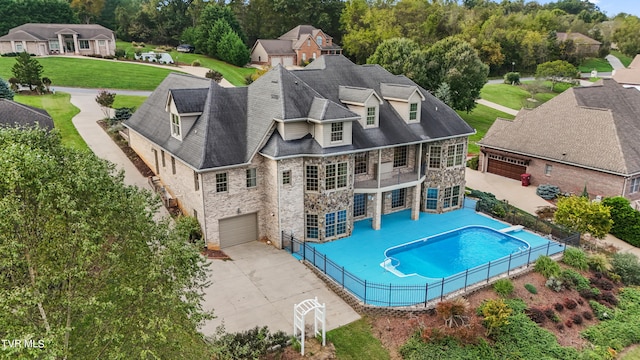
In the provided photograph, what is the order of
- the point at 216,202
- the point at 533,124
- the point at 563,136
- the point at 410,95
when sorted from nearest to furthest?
the point at 216,202
the point at 410,95
the point at 563,136
the point at 533,124

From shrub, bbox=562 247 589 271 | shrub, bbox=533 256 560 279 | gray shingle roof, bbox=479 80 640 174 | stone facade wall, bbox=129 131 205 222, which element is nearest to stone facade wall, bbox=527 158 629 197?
gray shingle roof, bbox=479 80 640 174

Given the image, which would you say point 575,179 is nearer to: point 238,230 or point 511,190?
point 511,190

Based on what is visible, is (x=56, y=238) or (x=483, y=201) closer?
(x=56, y=238)

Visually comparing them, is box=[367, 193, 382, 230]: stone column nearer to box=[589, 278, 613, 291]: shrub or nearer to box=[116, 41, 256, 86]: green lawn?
box=[589, 278, 613, 291]: shrub

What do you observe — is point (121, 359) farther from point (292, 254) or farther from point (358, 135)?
point (358, 135)

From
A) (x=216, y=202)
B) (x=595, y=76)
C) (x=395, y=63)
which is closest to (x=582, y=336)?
(x=216, y=202)

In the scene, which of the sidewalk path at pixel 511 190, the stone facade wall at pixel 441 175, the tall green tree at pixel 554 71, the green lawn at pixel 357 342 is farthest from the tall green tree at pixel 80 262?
the tall green tree at pixel 554 71
